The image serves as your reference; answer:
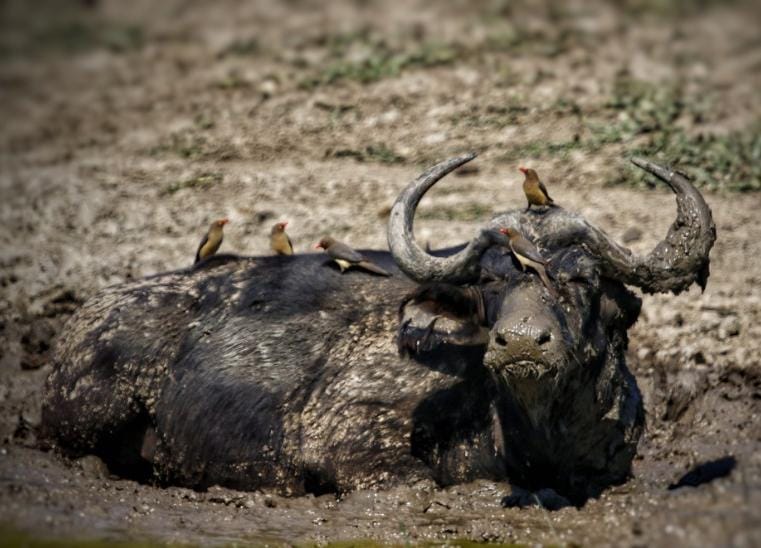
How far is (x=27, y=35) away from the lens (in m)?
23.0

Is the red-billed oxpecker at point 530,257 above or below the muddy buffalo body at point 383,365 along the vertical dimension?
above

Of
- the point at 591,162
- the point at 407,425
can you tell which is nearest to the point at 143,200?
the point at 591,162

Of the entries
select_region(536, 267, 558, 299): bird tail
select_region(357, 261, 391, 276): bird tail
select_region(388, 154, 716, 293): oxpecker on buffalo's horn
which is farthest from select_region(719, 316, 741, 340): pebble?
select_region(536, 267, 558, 299): bird tail

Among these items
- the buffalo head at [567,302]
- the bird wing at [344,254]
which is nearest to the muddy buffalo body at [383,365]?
the buffalo head at [567,302]

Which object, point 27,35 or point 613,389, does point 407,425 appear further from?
point 27,35

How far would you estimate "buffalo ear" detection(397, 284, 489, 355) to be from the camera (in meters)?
10.2

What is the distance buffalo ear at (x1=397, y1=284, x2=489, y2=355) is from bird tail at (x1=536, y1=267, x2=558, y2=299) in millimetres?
687

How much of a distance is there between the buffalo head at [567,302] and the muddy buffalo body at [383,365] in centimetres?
1

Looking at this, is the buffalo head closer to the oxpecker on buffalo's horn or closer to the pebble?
the oxpecker on buffalo's horn

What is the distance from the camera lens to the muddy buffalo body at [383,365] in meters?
10.0

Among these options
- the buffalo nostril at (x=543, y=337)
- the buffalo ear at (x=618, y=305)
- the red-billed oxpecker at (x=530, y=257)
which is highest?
the red-billed oxpecker at (x=530, y=257)

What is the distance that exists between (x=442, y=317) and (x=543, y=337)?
1.63m

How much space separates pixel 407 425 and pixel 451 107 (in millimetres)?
6655

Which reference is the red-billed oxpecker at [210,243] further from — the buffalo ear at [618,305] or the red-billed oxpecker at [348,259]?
the buffalo ear at [618,305]
